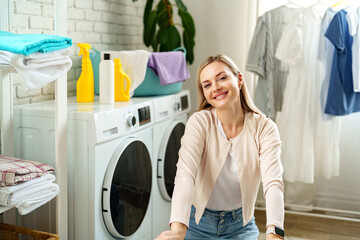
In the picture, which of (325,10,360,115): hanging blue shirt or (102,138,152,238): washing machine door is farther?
(325,10,360,115): hanging blue shirt

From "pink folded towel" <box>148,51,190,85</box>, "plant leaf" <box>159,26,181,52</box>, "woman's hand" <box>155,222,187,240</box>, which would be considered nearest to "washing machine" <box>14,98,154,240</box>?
"pink folded towel" <box>148,51,190,85</box>

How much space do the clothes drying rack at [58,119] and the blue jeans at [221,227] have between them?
0.65 meters

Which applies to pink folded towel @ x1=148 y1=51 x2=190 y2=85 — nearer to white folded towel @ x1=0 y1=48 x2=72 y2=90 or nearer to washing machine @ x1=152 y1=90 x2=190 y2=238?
washing machine @ x1=152 y1=90 x2=190 y2=238

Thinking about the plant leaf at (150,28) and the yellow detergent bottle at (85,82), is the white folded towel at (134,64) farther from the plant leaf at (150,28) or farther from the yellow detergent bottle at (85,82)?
the plant leaf at (150,28)

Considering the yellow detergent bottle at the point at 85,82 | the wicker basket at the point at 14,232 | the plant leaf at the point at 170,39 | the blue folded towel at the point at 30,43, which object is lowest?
the wicker basket at the point at 14,232

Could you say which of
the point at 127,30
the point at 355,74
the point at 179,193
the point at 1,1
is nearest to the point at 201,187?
the point at 179,193

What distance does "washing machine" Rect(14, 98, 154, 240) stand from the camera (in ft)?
7.00

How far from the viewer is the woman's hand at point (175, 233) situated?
1.37m

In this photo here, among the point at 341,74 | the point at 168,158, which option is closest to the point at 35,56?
the point at 168,158

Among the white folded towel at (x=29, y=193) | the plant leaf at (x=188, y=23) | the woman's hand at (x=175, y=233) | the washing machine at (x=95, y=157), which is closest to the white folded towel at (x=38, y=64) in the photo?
the washing machine at (x=95, y=157)

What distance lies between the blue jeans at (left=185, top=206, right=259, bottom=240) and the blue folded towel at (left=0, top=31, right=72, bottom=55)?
92 centimetres

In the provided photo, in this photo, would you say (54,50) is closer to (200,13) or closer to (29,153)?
(29,153)

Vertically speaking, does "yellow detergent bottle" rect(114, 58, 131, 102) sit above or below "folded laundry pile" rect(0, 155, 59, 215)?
above

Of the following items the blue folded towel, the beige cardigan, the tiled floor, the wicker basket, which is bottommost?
the tiled floor
